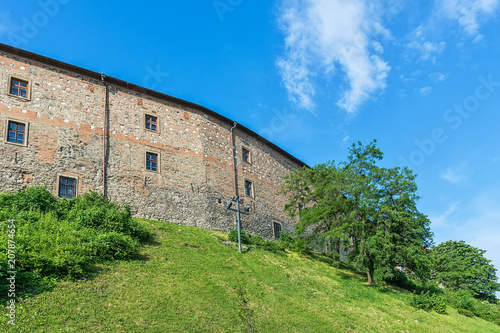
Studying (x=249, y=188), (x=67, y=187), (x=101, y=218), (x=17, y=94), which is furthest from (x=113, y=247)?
(x=249, y=188)

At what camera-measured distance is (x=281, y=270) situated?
19.0m

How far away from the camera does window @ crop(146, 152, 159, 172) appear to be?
22.6 m

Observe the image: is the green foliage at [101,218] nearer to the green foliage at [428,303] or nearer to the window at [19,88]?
the window at [19,88]

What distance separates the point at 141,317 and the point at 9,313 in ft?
10.7

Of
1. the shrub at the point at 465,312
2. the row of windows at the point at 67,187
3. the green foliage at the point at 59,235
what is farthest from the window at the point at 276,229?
the row of windows at the point at 67,187

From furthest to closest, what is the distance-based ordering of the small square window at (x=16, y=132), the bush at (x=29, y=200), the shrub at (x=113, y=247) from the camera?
the small square window at (x=16, y=132), the bush at (x=29, y=200), the shrub at (x=113, y=247)

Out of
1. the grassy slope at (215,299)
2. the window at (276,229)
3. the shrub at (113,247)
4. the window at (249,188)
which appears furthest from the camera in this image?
the window at (276,229)

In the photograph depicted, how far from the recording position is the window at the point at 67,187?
18966 millimetres

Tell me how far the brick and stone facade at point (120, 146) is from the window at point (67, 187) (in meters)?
0.17

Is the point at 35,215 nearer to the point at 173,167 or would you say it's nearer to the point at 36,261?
the point at 36,261

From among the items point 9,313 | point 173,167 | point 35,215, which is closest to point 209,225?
point 173,167

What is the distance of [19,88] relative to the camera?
64.2 feet

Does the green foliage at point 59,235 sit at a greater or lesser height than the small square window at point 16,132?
lesser

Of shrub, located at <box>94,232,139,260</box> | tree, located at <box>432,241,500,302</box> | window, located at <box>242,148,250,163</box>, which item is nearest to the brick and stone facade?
window, located at <box>242,148,250,163</box>
